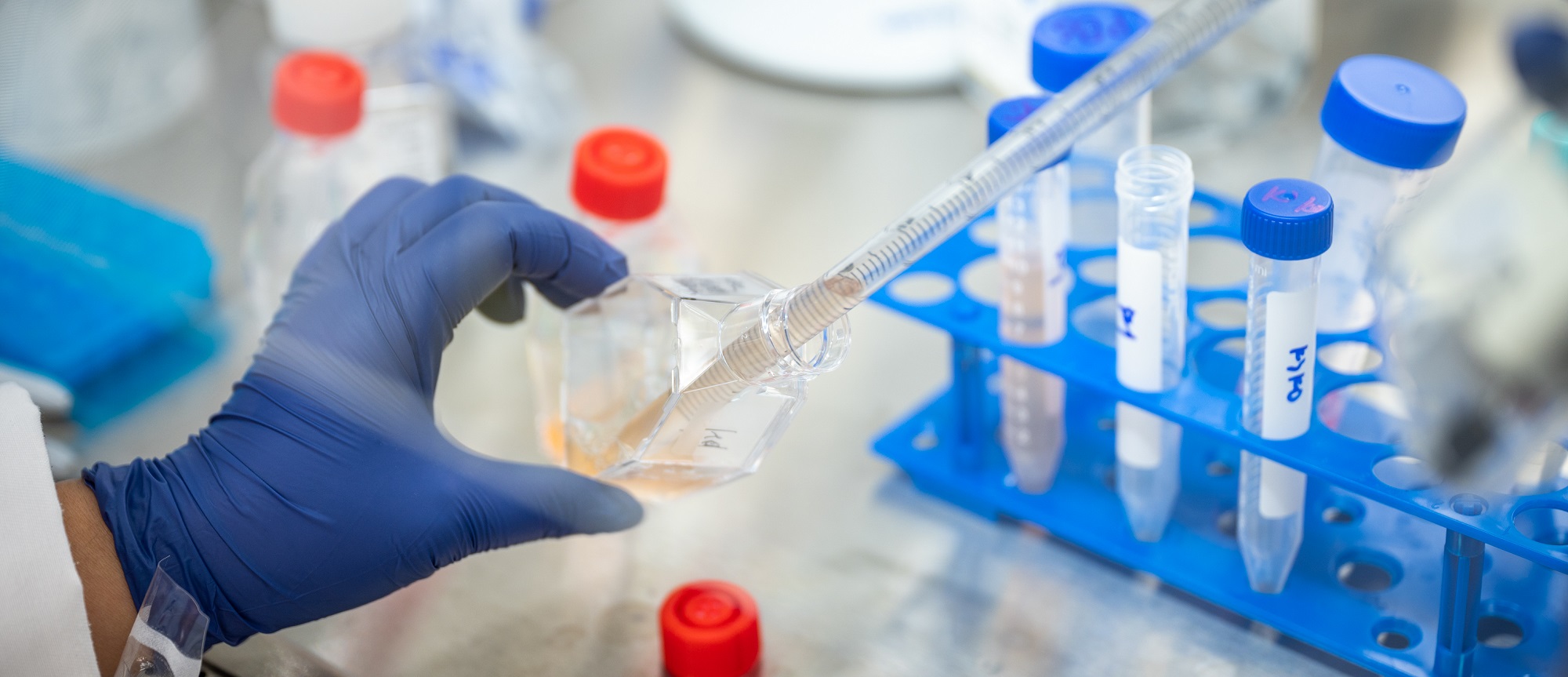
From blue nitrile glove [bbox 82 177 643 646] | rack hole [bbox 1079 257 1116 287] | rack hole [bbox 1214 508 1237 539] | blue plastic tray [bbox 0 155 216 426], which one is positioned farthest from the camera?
blue plastic tray [bbox 0 155 216 426]

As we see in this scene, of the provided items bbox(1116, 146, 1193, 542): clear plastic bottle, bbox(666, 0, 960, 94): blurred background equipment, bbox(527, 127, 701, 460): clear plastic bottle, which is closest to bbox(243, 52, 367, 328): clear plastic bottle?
bbox(527, 127, 701, 460): clear plastic bottle

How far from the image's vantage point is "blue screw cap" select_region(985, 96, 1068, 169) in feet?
3.04

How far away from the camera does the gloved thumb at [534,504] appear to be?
876mm

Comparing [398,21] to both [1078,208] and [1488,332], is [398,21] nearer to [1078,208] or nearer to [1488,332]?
[1078,208]

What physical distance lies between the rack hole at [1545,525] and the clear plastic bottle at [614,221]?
0.63 metres

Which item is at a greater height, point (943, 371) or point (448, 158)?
point (448, 158)

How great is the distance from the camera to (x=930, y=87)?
5.14ft

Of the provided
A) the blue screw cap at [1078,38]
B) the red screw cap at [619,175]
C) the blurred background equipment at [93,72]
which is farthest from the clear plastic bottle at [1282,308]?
the blurred background equipment at [93,72]

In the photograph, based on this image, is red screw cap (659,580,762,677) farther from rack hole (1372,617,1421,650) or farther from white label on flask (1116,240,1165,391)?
rack hole (1372,617,1421,650)

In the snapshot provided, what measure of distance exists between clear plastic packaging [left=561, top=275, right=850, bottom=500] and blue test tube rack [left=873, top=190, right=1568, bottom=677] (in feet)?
0.48

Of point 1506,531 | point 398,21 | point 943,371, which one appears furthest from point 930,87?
point 1506,531

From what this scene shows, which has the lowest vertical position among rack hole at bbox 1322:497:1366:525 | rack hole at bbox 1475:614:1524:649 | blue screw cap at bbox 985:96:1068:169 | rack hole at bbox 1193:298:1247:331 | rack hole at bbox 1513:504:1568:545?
rack hole at bbox 1475:614:1524:649

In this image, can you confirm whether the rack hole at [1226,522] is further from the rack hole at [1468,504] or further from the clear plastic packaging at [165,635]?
the clear plastic packaging at [165,635]

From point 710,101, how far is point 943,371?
1.79 feet
